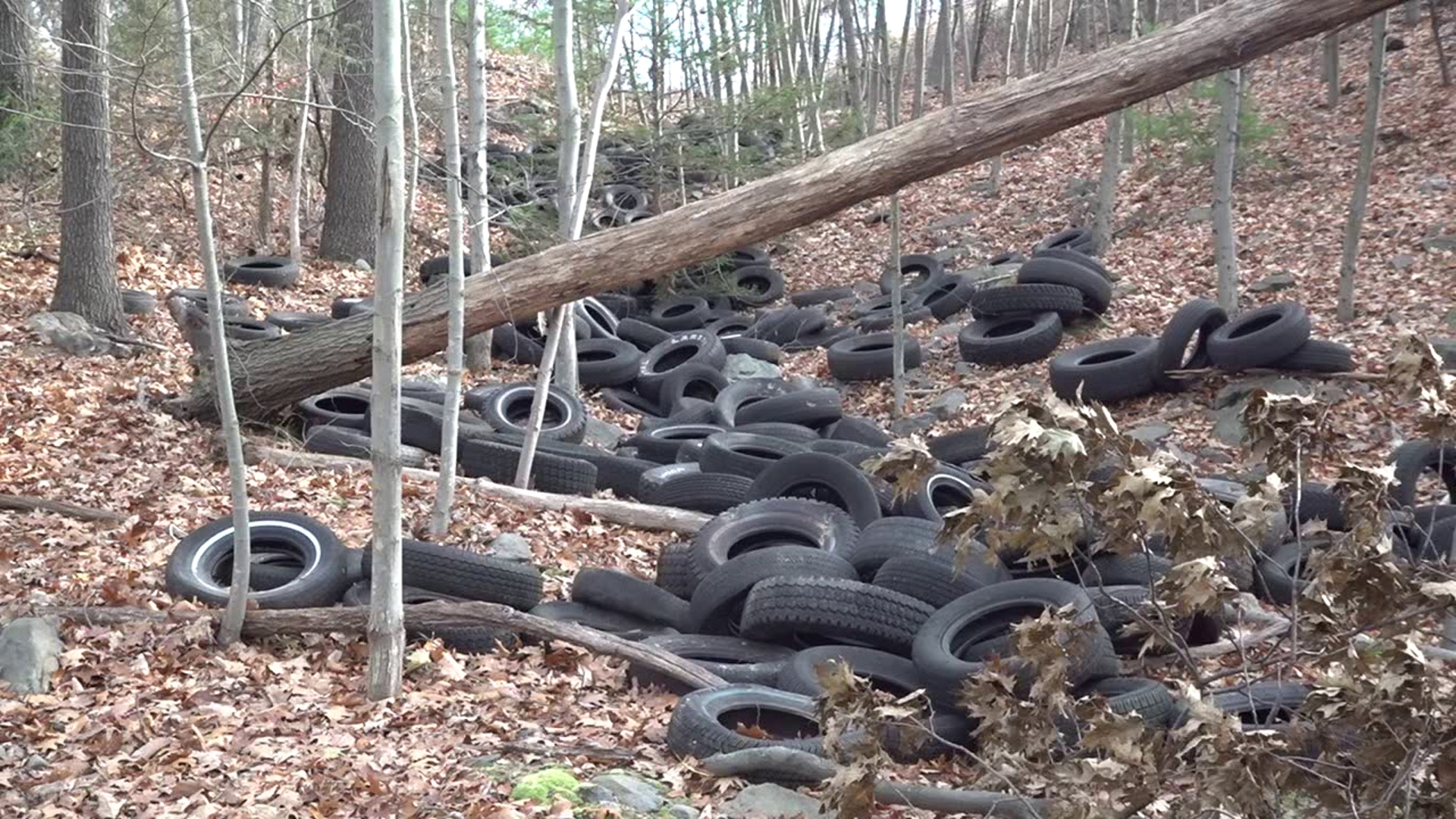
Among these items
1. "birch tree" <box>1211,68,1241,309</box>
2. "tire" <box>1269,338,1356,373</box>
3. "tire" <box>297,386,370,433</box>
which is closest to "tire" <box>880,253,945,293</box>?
"birch tree" <box>1211,68,1241,309</box>

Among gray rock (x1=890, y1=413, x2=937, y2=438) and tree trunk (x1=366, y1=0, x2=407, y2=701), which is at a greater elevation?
tree trunk (x1=366, y1=0, x2=407, y2=701)

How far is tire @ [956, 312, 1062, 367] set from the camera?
14008 mm

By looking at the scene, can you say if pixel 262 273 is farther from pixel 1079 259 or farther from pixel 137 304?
pixel 1079 259

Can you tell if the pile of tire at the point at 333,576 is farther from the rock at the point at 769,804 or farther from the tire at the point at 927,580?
the rock at the point at 769,804

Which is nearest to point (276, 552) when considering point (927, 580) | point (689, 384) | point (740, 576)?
point (740, 576)

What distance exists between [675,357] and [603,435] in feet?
9.76

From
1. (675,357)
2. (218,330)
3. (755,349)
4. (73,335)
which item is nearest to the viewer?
(218,330)

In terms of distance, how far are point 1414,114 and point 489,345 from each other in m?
15.0

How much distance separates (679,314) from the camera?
18422 mm

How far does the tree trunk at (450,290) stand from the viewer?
8.14 m

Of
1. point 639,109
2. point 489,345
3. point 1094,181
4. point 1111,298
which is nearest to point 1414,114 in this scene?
point 1094,181

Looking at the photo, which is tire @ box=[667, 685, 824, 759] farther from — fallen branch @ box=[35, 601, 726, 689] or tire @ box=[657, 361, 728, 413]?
tire @ box=[657, 361, 728, 413]

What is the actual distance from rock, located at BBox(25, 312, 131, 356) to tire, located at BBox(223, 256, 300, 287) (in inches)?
157

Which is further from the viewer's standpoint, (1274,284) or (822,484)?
(1274,284)
